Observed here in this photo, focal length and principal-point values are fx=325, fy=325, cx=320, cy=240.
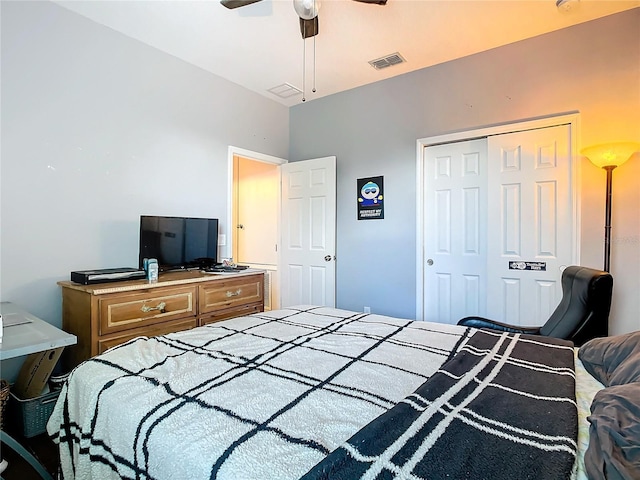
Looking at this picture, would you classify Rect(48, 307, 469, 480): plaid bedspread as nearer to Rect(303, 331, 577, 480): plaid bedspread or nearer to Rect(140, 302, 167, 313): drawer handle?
Rect(303, 331, 577, 480): plaid bedspread

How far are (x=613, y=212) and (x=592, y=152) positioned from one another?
20.1 inches

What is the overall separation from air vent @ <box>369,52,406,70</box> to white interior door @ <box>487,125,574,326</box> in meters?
1.17

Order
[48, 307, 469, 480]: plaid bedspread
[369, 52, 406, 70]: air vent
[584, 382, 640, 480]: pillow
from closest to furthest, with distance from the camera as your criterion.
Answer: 1. [584, 382, 640, 480]: pillow
2. [48, 307, 469, 480]: plaid bedspread
3. [369, 52, 406, 70]: air vent

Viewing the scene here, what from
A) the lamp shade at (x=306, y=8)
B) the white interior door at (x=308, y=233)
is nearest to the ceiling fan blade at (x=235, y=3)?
the lamp shade at (x=306, y=8)

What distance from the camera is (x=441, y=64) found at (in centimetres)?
326

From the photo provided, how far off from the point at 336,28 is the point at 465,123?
1.50m

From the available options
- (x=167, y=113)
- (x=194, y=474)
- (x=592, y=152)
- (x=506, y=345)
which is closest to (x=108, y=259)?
(x=167, y=113)

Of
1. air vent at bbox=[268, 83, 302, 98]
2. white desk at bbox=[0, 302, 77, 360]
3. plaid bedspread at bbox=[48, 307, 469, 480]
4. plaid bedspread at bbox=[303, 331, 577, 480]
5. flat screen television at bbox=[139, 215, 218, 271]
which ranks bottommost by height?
plaid bedspread at bbox=[48, 307, 469, 480]

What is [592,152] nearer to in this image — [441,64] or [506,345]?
[441,64]

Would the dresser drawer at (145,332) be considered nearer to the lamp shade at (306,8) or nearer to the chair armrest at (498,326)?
the chair armrest at (498,326)

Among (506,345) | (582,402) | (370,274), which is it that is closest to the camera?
(582,402)

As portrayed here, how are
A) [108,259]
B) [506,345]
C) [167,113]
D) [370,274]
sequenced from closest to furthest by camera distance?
[506,345] < [108,259] < [167,113] < [370,274]

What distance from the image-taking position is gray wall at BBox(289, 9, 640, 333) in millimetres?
2490

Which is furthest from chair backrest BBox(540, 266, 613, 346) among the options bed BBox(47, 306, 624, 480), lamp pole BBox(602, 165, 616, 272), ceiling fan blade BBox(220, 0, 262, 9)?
ceiling fan blade BBox(220, 0, 262, 9)
